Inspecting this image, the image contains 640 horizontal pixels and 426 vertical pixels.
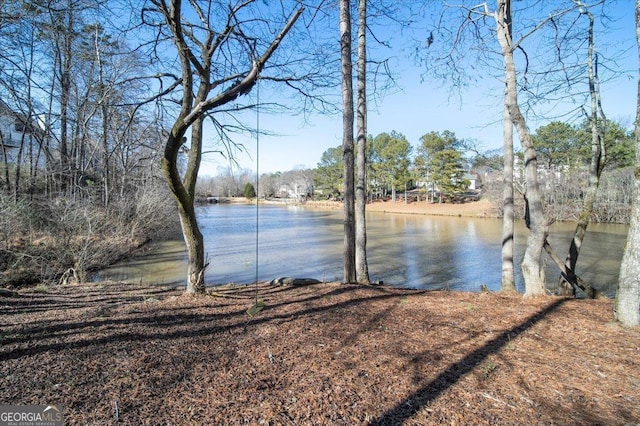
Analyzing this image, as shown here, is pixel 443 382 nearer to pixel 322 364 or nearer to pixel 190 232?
pixel 322 364

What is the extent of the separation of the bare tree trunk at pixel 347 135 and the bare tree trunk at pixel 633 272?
329 cm

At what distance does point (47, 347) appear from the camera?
2482mm

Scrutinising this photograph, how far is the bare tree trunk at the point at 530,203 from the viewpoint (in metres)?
4.34

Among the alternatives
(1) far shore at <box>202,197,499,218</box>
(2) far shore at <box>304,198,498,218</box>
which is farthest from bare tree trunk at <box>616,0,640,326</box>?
(2) far shore at <box>304,198,498,218</box>

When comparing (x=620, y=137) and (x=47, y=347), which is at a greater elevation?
(x=620, y=137)

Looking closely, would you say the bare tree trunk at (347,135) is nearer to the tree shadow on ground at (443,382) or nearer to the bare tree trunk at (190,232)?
the bare tree trunk at (190,232)

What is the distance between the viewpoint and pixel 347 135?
5.21 m

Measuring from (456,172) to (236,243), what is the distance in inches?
1123

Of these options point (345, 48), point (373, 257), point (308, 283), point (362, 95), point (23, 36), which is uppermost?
point (23, 36)

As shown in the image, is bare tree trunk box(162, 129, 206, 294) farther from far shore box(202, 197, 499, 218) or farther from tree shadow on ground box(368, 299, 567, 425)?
far shore box(202, 197, 499, 218)

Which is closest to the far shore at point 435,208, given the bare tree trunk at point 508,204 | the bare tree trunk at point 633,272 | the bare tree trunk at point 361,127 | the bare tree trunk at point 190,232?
the bare tree trunk at point 508,204

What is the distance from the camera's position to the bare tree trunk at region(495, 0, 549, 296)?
4340 mm

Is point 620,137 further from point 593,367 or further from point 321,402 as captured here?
point 321,402

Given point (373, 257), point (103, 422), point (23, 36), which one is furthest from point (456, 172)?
point (103, 422)
